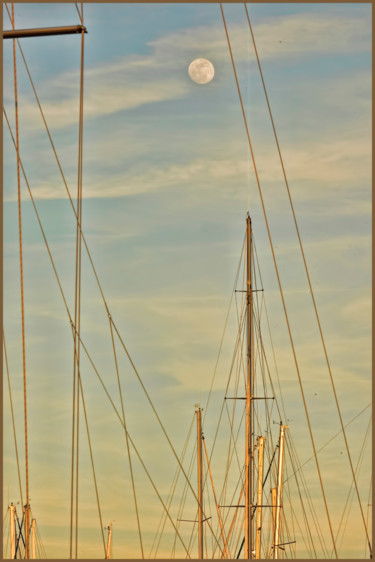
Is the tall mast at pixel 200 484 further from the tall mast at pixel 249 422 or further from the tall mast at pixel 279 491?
the tall mast at pixel 249 422

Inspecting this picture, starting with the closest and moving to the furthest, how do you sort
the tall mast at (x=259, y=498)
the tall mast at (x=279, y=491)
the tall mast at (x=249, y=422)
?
the tall mast at (x=249, y=422)
the tall mast at (x=259, y=498)
the tall mast at (x=279, y=491)

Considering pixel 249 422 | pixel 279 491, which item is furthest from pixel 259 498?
pixel 249 422

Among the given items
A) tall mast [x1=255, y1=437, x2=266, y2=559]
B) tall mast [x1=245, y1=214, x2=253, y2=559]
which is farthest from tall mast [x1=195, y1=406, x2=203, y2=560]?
tall mast [x1=245, y1=214, x2=253, y2=559]

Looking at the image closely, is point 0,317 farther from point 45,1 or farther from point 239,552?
point 239,552

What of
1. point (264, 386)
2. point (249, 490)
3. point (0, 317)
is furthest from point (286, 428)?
point (0, 317)

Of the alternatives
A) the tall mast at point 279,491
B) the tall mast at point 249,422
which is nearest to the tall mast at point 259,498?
the tall mast at point 279,491

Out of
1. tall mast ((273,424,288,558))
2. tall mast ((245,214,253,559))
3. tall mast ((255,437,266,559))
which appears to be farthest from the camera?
tall mast ((273,424,288,558))

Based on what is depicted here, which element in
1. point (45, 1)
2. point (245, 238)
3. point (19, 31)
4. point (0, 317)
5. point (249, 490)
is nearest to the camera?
point (0, 317)

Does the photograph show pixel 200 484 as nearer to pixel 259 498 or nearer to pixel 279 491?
pixel 279 491

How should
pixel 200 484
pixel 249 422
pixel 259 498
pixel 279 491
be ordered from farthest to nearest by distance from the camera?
pixel 200 484
pixel 279 491
pixel 259 498
pixel 249 422

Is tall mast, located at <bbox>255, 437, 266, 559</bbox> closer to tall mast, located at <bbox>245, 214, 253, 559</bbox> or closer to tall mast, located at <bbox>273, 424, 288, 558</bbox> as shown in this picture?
tall mast, located at <bbox>273, 424, 288, 558</bbox>

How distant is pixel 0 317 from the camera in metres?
16.1

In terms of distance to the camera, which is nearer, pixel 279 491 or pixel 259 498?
pixel 259 498

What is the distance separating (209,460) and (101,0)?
2095cm
